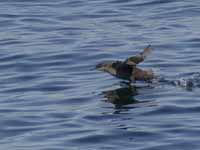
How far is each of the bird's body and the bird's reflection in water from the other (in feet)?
0.55

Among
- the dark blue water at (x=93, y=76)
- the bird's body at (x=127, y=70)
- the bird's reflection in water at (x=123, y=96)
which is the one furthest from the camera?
the bird's body at (x=127, y=70)

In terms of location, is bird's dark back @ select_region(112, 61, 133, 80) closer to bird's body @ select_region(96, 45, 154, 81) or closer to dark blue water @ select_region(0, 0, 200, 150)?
bird's body @ select_region(96, 45, 154, 81)

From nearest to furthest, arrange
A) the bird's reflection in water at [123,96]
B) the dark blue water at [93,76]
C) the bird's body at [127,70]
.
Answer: the dark blue water at [93,76] < the bird's reflection in water at [123,96] < the bird's body at [127,70]

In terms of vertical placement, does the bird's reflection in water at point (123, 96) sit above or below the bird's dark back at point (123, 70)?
below

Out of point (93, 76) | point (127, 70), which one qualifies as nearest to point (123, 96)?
point (127, 70)

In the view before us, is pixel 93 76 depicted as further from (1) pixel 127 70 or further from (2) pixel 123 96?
(2) pixel 123 96

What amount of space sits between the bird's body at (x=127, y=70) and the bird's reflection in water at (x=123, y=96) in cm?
17

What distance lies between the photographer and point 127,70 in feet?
46.6

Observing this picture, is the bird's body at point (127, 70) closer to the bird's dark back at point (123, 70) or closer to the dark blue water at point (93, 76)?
the bird's dark back at point (123, 70)

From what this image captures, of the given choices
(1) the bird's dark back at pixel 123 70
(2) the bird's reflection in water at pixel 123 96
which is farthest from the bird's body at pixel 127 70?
(2) the bird's reflection in water at pixel 123 96

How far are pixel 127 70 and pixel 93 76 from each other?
3.69 feet

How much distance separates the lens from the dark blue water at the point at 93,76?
11.8 metres

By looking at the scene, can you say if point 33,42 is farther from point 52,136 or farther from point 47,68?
point 52,136

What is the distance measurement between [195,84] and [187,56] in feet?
6.76
